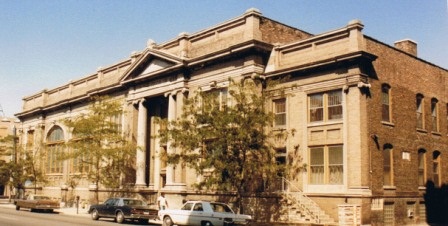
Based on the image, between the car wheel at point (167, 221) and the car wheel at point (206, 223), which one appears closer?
the car wheel at point (206, 223)

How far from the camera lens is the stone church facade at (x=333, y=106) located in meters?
26.3

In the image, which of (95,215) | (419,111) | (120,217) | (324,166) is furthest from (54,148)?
(419,111)

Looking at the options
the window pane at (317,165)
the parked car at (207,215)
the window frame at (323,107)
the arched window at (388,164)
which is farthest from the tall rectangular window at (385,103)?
the parked car at (207,215)

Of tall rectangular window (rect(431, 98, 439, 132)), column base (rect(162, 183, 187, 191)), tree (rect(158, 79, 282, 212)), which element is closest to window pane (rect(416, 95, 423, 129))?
tall rectangular window (rect(431, 98, 439, 132))

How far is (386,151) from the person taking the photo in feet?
91.3

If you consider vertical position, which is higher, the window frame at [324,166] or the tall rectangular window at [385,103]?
the tall rectangular window at [385,103]

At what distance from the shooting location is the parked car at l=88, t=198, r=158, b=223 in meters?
27.9

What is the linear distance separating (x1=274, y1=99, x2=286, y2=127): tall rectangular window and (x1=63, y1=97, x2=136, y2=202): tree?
42.3 feet

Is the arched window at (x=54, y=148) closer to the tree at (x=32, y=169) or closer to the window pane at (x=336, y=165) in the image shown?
the tree at (x=32, y=169)

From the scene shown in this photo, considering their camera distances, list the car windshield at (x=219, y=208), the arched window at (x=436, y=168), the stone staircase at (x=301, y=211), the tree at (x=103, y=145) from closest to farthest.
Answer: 1. the car windshield at (x=219, y=208)
2. the stone staircase at (x=301, y=211)
3. the arched window at (x=436, y=168)
4. the tree at (x=103, y=145)

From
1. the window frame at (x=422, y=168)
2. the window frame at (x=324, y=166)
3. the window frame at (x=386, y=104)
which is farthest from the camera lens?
the window frame at (x=422, y=168)

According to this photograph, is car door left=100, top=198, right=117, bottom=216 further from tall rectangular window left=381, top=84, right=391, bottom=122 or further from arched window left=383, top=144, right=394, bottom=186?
tall rectangular window left=381, top=84, right=391, bottom=122

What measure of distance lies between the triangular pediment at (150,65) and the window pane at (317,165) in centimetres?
1156

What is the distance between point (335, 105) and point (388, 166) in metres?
4.45
